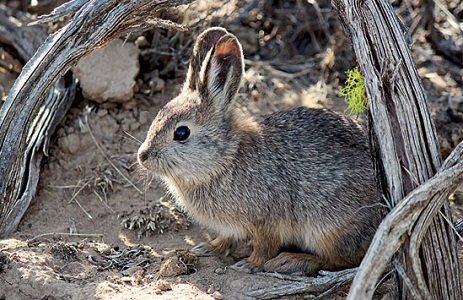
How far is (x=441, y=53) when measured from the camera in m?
7.38

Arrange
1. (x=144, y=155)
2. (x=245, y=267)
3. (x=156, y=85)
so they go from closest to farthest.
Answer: (x=144, y=155), (x=245, y=267), (x=156, y=85)

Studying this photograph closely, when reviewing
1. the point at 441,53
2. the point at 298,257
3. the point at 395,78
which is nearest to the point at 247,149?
the point at 298,257

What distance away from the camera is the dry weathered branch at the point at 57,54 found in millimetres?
4582

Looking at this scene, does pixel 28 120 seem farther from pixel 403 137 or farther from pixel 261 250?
pixel 403 137

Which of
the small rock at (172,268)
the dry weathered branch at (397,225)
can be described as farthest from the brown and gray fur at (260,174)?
the dry weathered branch at (397,225)

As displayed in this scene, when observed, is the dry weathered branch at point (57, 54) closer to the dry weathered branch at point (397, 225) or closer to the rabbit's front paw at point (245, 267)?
the rabbit's front paw at point (245, 267)

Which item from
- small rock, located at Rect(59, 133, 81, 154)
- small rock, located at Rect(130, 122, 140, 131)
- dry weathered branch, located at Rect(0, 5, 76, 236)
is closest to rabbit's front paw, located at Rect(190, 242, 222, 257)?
dry weathered branch, located at Rect(0, 5, 76, 236)

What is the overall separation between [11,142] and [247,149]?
153 centimetres

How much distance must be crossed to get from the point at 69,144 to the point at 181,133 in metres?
1.62

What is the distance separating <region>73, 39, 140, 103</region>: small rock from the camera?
6375mm

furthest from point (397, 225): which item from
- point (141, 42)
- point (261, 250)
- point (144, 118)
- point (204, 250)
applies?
point (141, 42)

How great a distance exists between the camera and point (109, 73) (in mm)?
6414

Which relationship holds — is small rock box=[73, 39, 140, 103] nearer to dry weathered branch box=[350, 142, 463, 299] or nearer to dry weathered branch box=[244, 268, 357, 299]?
dry weathered branch box=[244, 268, 357, 299]

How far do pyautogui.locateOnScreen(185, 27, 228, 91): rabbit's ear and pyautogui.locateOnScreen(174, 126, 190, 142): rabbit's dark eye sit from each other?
1.08ft
